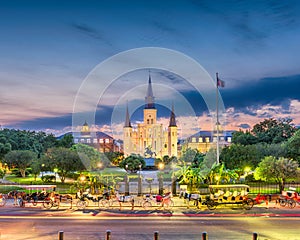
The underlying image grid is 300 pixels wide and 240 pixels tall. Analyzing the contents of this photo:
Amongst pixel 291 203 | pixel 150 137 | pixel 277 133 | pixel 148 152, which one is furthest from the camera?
pixel 150 137

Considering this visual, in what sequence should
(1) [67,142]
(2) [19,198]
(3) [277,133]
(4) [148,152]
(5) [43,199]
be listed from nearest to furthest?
(5) [43,199], (2) [19,198], (3) [277,133], (1) [67,142], (4) [148,152]

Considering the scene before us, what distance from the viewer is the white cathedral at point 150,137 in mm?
153250

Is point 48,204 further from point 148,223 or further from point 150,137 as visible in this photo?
point 150,137

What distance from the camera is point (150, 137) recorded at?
160250 millimetres

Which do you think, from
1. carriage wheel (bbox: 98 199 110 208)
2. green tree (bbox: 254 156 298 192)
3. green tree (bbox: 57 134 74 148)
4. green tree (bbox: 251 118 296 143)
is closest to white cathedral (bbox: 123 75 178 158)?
green tree (bbox: 57 134 74 148)

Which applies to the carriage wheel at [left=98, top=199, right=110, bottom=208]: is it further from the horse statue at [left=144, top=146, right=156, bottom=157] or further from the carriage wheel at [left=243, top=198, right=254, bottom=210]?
the horse statue at [left=144, top=146, right=156, bottom=157]

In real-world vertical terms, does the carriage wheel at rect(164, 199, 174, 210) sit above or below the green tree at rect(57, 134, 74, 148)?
below

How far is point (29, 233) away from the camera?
1591cm

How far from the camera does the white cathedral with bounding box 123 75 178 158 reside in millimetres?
153250

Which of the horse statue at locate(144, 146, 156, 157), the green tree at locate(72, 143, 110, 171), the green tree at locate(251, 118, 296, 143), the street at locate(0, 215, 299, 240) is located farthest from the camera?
the horse statue at locate(144, 146, 156, 157)

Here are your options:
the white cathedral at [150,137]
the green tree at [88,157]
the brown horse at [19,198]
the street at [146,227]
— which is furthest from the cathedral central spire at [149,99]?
the street at [146,227]

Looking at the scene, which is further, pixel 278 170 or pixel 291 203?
pixel 278 170

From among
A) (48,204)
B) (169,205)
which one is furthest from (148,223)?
(48,204)

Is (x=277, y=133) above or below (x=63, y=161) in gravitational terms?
above
